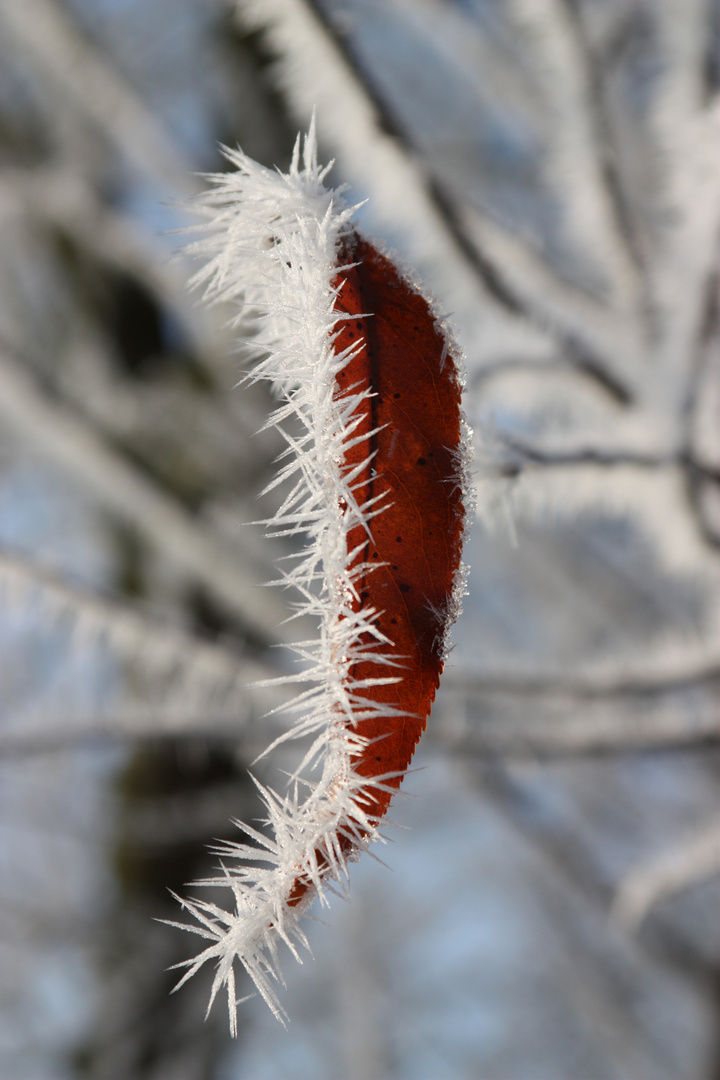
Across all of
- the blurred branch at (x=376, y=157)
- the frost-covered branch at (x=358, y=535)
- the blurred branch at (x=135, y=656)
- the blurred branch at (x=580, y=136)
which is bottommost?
the blurred branch at (x=135, y=656)

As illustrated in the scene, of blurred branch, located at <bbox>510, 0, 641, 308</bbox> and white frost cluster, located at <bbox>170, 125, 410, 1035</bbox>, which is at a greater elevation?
blurred branch, located at <bbox>510, 0, 641, 308</bbox>

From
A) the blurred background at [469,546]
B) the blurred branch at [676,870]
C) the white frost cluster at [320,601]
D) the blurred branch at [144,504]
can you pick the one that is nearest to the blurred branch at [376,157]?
the blurred background at [469,546]

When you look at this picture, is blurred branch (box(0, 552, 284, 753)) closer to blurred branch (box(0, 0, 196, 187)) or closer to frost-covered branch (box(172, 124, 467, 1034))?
frost-covered branch (box(172, 124, 467, 1034))

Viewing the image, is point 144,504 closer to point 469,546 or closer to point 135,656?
point 135,656

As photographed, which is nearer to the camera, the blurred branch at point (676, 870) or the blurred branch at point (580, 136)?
the blurred branch at point (580, 136)

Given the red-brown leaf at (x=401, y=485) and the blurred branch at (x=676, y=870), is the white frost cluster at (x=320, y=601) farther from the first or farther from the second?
the blurred branch at (x=676, y=870)

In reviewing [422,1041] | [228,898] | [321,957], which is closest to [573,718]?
[228,898]

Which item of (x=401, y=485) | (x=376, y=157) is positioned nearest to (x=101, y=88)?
(x=376, y=157)

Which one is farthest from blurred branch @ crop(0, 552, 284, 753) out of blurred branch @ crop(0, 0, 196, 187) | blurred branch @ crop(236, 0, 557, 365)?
blurred branch @ crop(0, 0, 196, 187)

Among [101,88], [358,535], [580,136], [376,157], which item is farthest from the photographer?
[101,88]
